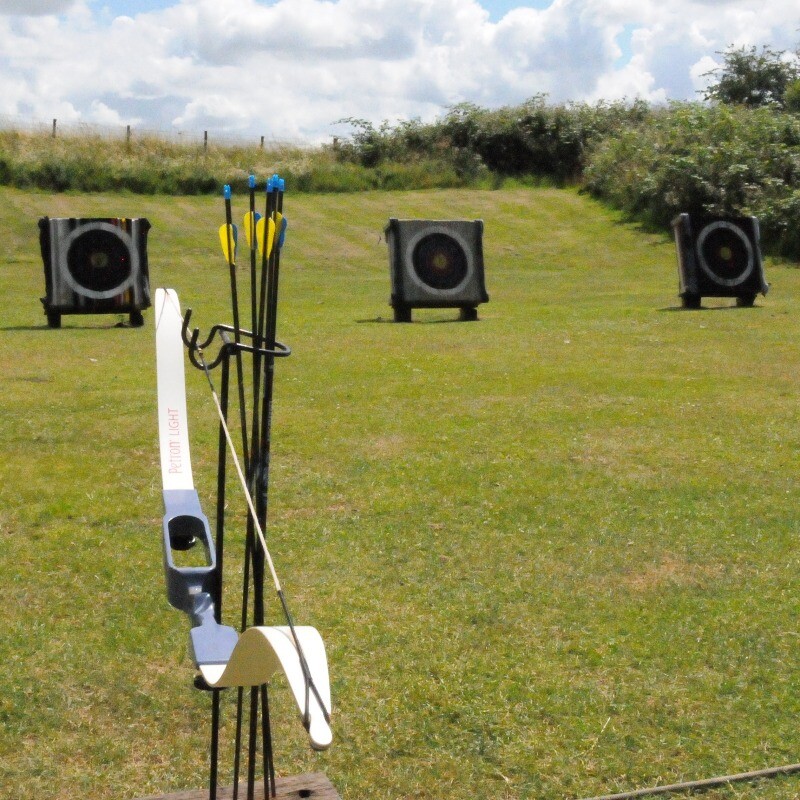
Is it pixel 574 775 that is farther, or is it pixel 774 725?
pixel 774 725

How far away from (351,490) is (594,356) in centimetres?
544

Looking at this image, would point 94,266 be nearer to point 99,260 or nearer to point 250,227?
point 99,260

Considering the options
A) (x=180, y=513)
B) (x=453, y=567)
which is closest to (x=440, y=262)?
(x=453, y=567)

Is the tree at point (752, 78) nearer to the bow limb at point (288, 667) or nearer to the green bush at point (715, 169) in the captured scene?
the green bush at point (715, 169)

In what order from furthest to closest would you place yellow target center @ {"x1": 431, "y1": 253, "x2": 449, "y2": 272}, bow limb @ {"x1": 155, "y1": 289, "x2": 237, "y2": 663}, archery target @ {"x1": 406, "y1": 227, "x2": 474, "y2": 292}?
yellow target center @ {"x1": 431, "y1": 253, "x2": 449, "y2": 272}
archery target @ {"x1": 406, "y1": 227, "x2": 474, "y2": 292}
bow limb @ {"x1": 155, "y1": 289, "x2": 237, "y2": 663}

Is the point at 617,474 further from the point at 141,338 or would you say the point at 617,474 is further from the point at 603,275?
the point at 603,275

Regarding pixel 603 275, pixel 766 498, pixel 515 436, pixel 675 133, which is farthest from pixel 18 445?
pixel 675 133

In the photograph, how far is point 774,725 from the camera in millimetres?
3855

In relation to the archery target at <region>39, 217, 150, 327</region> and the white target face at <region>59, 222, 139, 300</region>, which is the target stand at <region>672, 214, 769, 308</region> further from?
the white target face at <region>59, 222, 139, 300</region>

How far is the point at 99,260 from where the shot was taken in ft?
48.0

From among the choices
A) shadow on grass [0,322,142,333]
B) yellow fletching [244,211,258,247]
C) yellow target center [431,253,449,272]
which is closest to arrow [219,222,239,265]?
yellow fletching [244,211,258,247]

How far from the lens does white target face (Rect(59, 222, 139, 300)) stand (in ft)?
47.5

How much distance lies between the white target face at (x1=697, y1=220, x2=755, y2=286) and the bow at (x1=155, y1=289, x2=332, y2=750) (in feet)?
47.3

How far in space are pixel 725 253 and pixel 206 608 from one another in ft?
50.5
